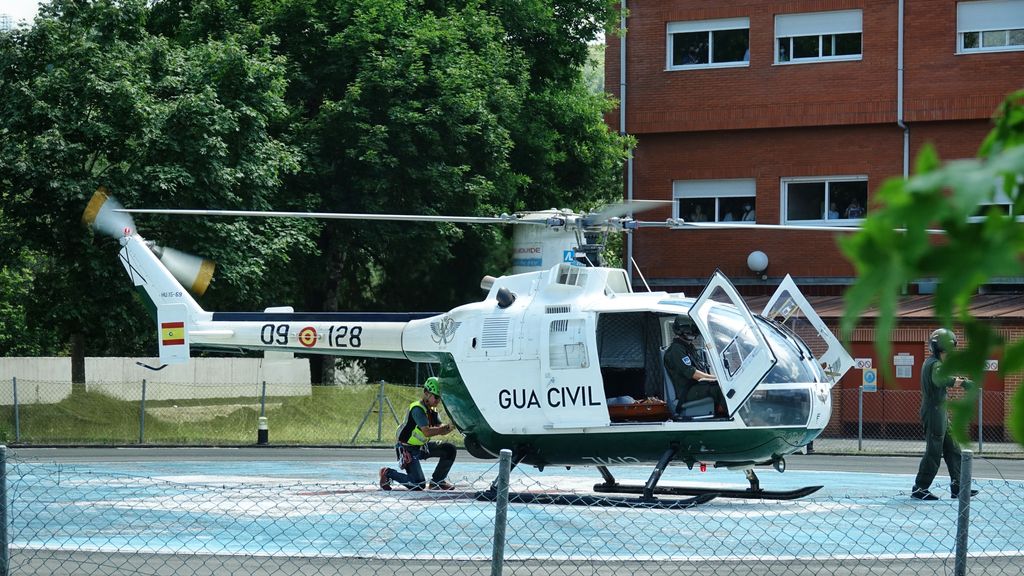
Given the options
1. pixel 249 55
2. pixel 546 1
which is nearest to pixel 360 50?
pixel 249 55

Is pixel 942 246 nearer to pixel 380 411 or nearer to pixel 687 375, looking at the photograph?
pixel 687 375

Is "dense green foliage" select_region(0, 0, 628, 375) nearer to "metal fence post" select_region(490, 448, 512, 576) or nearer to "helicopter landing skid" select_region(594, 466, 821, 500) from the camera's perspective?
"helicopter landing skid" select_region(594, 466, 821, 500)

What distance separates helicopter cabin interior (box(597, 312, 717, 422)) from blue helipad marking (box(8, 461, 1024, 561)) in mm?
1408

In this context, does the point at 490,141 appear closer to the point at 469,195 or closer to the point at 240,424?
the point at 469,195

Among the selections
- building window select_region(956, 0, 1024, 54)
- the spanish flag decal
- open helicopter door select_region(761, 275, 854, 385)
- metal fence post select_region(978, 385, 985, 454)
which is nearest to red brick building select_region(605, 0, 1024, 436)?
building window select_region(956, 0, 1024, 54)

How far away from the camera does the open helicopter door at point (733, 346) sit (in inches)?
524

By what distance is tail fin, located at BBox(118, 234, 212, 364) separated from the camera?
16.8 meters

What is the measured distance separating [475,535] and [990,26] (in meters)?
25.8

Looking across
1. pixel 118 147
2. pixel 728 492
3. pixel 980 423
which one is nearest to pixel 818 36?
pixel 980 423

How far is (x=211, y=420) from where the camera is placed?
29.6 meters

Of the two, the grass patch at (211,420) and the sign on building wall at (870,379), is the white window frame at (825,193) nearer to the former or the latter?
the sign on building wall at (870,379)

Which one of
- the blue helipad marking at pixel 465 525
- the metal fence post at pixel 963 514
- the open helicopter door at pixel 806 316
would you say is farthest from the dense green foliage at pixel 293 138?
the metal fence post at pixel 963 514

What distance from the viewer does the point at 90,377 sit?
38500 mm

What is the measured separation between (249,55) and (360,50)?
294cm
